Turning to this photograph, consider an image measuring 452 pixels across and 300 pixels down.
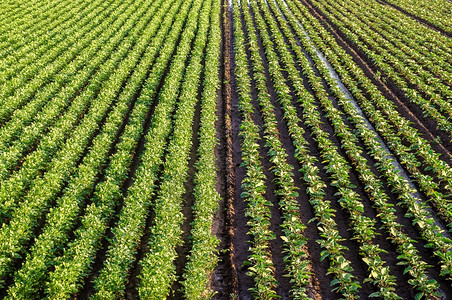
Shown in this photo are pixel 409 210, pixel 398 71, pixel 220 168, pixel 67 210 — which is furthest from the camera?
pixel 398 71

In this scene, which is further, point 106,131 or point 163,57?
point 163,57

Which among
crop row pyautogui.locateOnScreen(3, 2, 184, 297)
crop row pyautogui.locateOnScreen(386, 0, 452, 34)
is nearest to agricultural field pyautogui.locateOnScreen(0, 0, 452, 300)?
crop row pyautogui.locateOnScreen(3, 2, 184, 297)

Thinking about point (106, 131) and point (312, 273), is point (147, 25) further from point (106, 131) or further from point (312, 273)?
point (312, 273)

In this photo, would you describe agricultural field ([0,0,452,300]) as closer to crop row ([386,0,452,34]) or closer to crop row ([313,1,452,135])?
crop row ([313,1,452,135])

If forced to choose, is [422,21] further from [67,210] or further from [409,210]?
[67,210]

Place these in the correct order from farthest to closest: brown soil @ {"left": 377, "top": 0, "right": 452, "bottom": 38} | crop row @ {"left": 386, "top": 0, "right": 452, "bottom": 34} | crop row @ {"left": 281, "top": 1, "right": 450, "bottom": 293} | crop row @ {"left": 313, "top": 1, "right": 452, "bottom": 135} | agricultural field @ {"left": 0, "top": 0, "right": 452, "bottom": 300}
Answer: crop row @ {"left": 386, "top": 0, "right": 452, "bottom": 34}
brown soil @ {"left": 377, "top": 0, "right": 452, "bottom": 38}
crop row @ {"left": 313, "top": 1, "right": 452, "bottom": 135}
crop row @ {"left": 281, "top": 1, "right": 450, "bottom": 293}
agricultural field @ {"left": 0, "top": 0, "right": 452, "bottom": 300}

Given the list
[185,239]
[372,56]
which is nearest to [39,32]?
[185,239]

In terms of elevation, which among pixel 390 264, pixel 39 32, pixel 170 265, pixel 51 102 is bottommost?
pixel 390 264

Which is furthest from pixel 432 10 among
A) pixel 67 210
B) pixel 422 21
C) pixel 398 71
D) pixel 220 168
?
pixel 67 210
